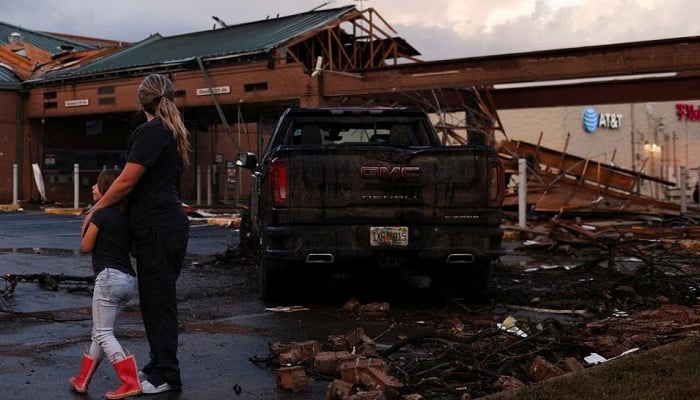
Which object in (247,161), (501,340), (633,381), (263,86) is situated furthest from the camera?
(263,86)

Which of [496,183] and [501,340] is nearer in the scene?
[501,340]

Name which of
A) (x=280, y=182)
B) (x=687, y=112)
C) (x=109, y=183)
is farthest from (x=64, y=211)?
(x=687, y=112)

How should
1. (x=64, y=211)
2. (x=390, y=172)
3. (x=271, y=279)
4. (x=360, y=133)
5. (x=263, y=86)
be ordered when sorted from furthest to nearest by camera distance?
(x=64, y=211), (x=263, y=86), (x=360, y=133), (x=271, y=279), (x=390, y=172)

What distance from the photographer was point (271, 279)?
7695 mm

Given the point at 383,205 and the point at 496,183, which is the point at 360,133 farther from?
the point at 496,183

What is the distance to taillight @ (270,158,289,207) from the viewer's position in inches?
279

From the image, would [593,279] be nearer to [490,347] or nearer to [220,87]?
[490,347]

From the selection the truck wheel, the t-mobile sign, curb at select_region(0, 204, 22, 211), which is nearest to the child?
the truck wheel

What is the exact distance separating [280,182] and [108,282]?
2.83 metres

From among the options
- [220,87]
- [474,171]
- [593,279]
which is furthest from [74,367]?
[220,87]

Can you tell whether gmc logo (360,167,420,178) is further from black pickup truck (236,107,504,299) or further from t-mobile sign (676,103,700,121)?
t-mobile sign (676,103,700,121)

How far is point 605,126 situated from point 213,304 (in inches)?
1581

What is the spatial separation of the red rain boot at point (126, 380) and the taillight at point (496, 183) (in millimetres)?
3871

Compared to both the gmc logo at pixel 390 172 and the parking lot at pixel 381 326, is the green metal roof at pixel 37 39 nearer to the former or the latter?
the parking lot at pixel 381 326
